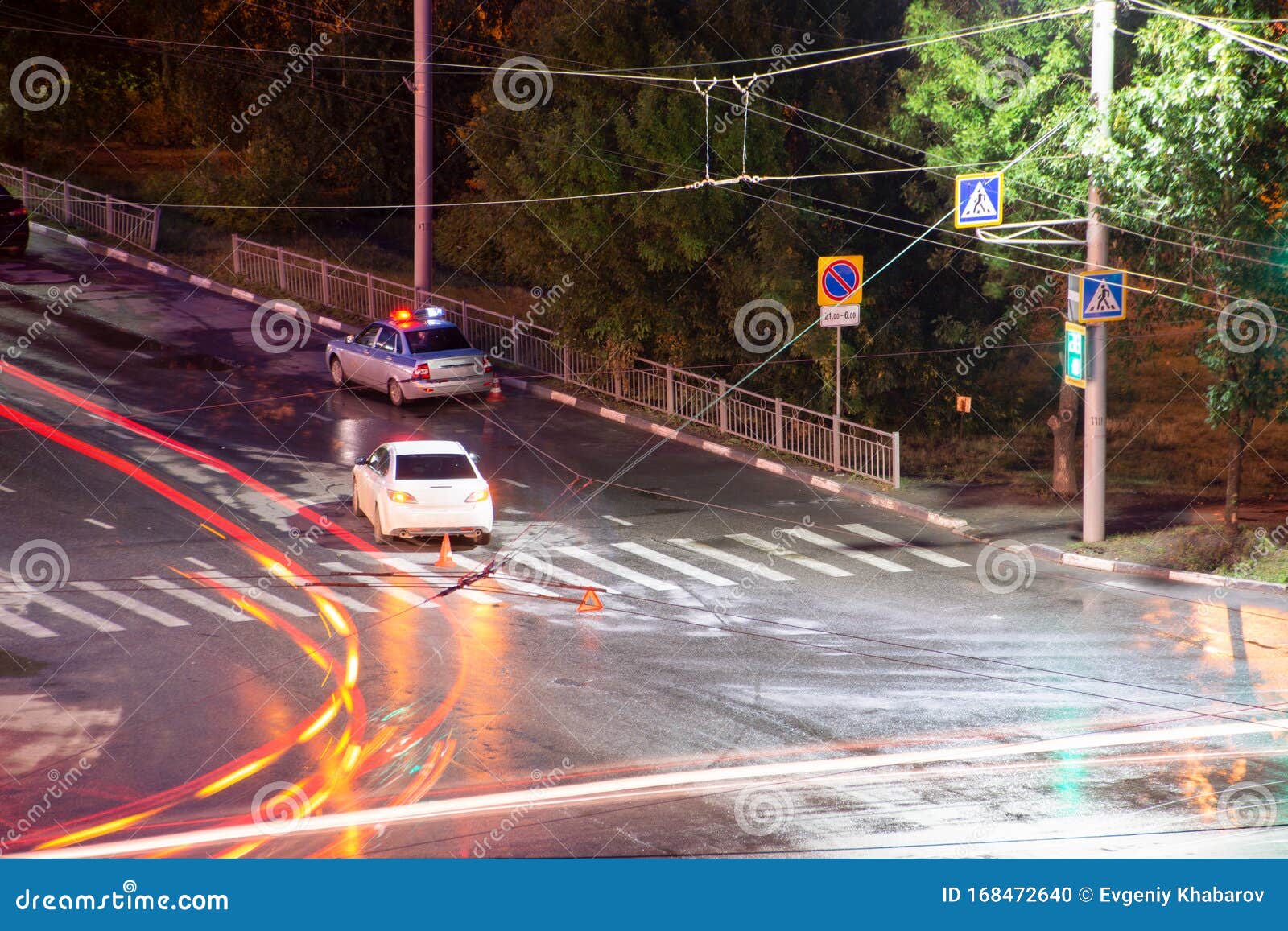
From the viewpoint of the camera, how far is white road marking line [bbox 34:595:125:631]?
633 inches

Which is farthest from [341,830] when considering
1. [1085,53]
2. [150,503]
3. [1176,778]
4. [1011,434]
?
[1011,434]

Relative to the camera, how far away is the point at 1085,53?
23.0 meters

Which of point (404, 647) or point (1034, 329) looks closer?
point (404, 647)

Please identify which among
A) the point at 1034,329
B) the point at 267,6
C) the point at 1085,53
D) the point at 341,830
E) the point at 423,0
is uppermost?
the point at 267,6

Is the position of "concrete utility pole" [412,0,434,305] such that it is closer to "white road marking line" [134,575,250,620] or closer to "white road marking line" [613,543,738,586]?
"white road marking line" [613,543,738,586]

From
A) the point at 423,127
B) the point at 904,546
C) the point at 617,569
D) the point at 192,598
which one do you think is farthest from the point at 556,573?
the point at 423,127

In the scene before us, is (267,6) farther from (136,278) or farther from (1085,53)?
(1085,53)

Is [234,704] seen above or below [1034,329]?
below

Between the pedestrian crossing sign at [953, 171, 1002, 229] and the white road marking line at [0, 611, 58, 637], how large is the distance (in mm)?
13316

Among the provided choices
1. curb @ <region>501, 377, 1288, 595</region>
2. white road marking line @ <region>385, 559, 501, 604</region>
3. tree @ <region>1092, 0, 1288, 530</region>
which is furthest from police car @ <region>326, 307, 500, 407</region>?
tree @ <region>1092, 0, 1288, 530</region>

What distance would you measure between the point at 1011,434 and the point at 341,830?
22.7 meters

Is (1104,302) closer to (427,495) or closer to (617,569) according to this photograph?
(617,569)

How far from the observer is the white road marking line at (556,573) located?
18.4 meters

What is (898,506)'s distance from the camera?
23328mm
